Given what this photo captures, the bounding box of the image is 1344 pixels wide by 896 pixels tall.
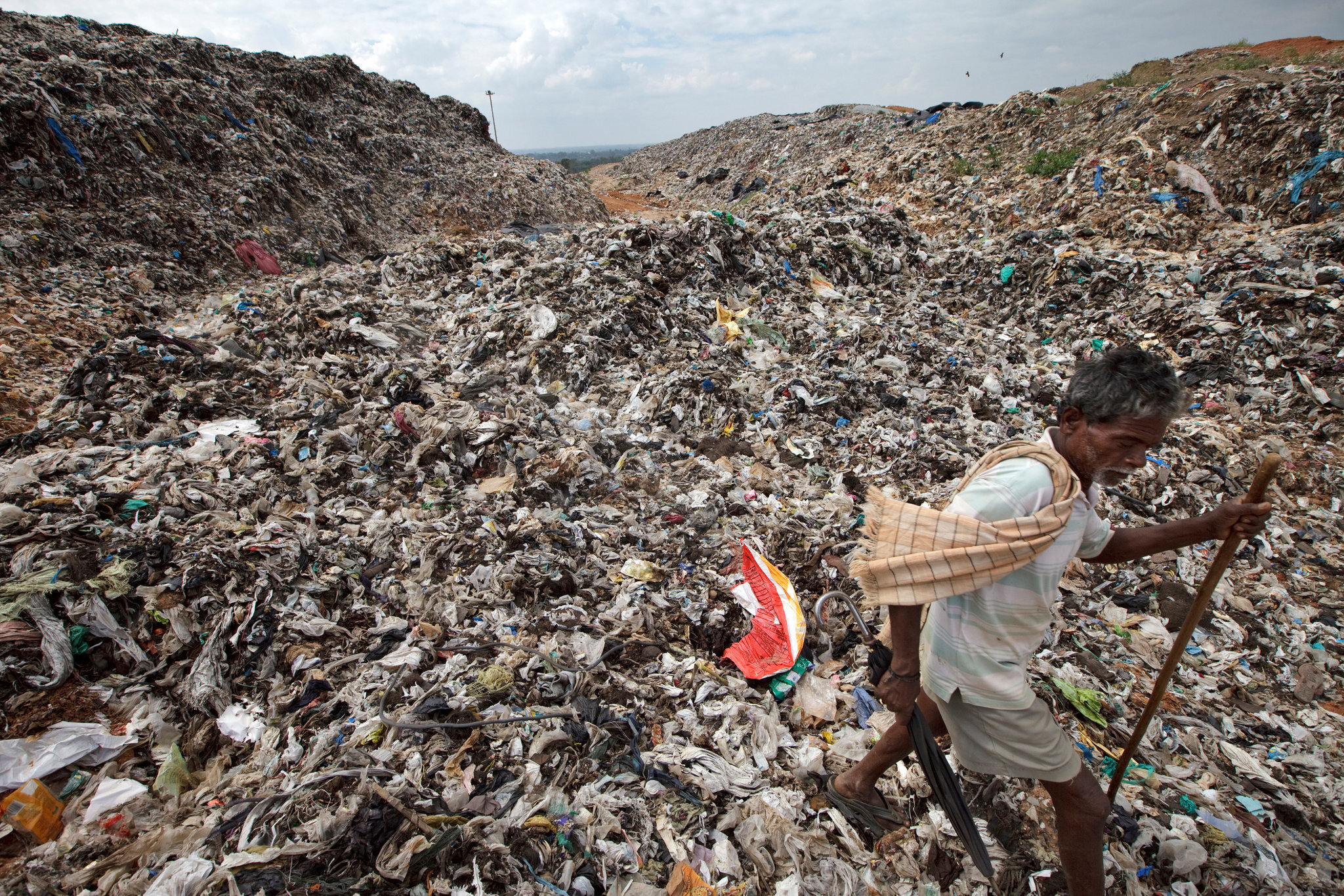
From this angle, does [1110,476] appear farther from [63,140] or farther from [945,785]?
[63,140]

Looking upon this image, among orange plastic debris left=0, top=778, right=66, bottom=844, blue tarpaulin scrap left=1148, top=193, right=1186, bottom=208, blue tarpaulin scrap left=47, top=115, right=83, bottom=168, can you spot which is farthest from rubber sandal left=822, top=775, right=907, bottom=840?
blue tarpaulin scrap left=47, top=115, right=83, bottom=168

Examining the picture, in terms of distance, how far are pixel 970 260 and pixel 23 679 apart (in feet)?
33.3

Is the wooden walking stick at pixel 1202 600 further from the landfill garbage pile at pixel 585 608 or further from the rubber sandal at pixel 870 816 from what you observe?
the rubber sandal at pixel 870 816

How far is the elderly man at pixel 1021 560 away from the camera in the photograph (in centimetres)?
135

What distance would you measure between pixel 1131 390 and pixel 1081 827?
4.26 feet

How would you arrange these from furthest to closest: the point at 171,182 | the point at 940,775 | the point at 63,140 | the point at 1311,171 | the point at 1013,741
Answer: the point at 171,182, the point at 63,140, the point at 1311,171, the point at 940,775, the point at 1013,741

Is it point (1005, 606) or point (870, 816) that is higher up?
point (1005, 606)

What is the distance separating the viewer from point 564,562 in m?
3.30

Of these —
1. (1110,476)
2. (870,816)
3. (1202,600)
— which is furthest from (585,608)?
(1202,600)

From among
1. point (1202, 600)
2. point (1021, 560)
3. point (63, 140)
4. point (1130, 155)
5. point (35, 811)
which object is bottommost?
point (35, 811)

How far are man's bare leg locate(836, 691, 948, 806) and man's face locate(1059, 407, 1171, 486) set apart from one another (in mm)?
888

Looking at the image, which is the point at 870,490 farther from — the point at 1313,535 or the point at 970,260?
the point at 970,260

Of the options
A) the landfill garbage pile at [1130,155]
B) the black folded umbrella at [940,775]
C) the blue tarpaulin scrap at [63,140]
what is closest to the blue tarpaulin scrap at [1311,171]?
the landfill garbage pile at [1130,155]

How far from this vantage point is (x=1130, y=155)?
9094mm
